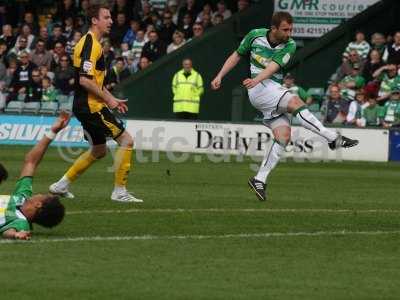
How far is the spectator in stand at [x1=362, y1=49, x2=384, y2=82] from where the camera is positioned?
91.9ft

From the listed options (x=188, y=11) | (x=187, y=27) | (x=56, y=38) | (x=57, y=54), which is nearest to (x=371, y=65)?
(x=187, y=27)

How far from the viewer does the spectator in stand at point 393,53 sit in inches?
1081

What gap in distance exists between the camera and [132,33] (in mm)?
33312

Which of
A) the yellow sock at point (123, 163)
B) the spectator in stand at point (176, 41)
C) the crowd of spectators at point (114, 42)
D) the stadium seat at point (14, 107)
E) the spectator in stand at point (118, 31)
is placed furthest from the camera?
the spectator in stand at point (118, 31)

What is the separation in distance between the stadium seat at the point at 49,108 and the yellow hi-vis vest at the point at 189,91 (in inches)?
121

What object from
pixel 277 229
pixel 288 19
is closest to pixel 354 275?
pixel 277 229

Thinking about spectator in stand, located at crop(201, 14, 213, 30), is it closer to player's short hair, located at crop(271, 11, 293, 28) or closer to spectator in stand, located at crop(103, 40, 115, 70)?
spectator in stand, located at crop(103, 40, 115, 70)

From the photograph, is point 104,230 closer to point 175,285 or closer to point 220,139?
point 175,285

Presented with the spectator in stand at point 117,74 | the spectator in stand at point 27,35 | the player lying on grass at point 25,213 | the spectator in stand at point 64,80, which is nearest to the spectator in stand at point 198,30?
the spectator in stand at point 117,74

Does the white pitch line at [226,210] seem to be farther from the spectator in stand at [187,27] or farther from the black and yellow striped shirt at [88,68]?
the spectator in stand at [187,27]

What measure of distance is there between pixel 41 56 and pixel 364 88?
953cm

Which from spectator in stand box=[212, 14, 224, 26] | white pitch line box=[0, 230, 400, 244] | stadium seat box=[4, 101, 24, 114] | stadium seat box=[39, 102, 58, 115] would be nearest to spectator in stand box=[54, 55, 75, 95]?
stadium seat box=[39, 102, 58, 115]

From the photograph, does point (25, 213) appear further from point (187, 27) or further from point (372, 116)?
point (187, 27)

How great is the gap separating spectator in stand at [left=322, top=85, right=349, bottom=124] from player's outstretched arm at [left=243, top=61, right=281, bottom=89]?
12.4 metres
